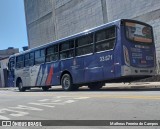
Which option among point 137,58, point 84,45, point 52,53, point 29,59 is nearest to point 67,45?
point 84,45

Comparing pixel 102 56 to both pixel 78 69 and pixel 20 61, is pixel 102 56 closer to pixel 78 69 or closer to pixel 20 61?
pixel 78 69

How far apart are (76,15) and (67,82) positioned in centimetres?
1562

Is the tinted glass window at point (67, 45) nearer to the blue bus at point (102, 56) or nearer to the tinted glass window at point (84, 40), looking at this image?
the blue bus at point (102, 56)

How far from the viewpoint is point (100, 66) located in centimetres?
1778

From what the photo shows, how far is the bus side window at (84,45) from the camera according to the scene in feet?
60.4

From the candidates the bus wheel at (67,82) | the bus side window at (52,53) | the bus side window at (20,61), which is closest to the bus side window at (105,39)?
the bus wheel at (67,82)

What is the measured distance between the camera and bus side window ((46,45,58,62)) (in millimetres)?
21786

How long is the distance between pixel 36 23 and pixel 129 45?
29520 millimetres

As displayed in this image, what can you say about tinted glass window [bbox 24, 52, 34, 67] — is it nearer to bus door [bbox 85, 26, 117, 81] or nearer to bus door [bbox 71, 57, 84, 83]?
bus door [bbox 71, 57, 84, 83]

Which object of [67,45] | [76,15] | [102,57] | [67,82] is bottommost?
[67,82]

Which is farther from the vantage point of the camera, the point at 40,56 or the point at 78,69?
the point at 40,56

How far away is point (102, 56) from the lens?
1750cm

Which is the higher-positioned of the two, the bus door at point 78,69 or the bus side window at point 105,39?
the bus side window at point 105,39

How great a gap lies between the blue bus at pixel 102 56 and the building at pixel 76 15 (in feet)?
22.8
